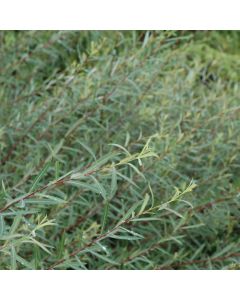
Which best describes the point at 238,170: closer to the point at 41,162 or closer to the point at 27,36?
the point at 41,162

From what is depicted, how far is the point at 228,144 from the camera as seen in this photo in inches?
97.6

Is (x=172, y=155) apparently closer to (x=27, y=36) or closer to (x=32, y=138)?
(x=32, y=138)

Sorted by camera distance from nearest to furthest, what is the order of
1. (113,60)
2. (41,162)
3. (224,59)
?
1. (41,162)
2. (113,60)
3. (224,59)

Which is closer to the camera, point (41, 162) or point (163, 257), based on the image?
point (41, 162)

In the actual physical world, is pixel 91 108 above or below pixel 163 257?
above

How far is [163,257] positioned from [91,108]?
70cm

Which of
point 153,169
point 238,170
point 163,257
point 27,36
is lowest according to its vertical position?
point 163,257

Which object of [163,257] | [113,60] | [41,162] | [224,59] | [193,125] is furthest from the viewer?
[224,59]

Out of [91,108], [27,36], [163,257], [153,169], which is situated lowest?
[163,257]

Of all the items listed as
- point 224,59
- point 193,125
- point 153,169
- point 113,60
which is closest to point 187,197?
point 153,169

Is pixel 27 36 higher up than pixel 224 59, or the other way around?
pixel 27 36

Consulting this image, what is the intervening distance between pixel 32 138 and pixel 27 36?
90 centimetres

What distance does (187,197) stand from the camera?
2109mm

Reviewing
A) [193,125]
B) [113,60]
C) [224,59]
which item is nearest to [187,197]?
[193,125]
